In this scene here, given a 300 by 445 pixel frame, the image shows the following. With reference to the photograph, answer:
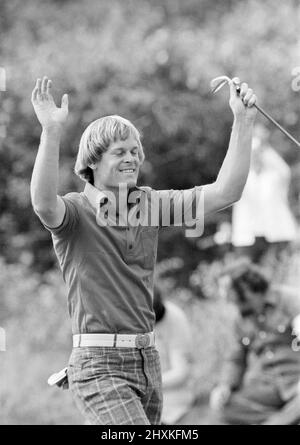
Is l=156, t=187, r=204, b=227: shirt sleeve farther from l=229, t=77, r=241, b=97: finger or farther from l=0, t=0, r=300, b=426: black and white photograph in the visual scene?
l=0, t=0, r=300, b=426: black and white photograph

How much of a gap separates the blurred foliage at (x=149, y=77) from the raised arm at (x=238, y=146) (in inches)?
167

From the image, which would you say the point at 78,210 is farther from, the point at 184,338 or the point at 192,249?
the point at 192,249

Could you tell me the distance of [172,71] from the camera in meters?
6.97

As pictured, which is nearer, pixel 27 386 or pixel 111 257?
pixel 111 257

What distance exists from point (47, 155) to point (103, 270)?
35cm

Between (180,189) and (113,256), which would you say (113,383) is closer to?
(113,256)

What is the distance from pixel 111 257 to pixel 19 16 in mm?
5179

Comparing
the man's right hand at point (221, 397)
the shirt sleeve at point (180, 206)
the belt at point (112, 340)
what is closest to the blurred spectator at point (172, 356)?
the man's right hand at point (221, 397)

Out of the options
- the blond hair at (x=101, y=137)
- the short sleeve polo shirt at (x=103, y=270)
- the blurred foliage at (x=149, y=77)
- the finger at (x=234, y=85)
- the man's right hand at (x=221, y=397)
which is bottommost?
the man's right hand at (x=221, y=397)

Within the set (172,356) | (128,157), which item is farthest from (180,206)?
(172,356)

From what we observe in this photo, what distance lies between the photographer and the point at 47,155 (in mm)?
2223

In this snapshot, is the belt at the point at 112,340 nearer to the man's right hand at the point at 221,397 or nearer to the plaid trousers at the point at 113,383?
the plaid trousers at the point at 113,383

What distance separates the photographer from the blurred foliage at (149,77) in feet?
22.2
